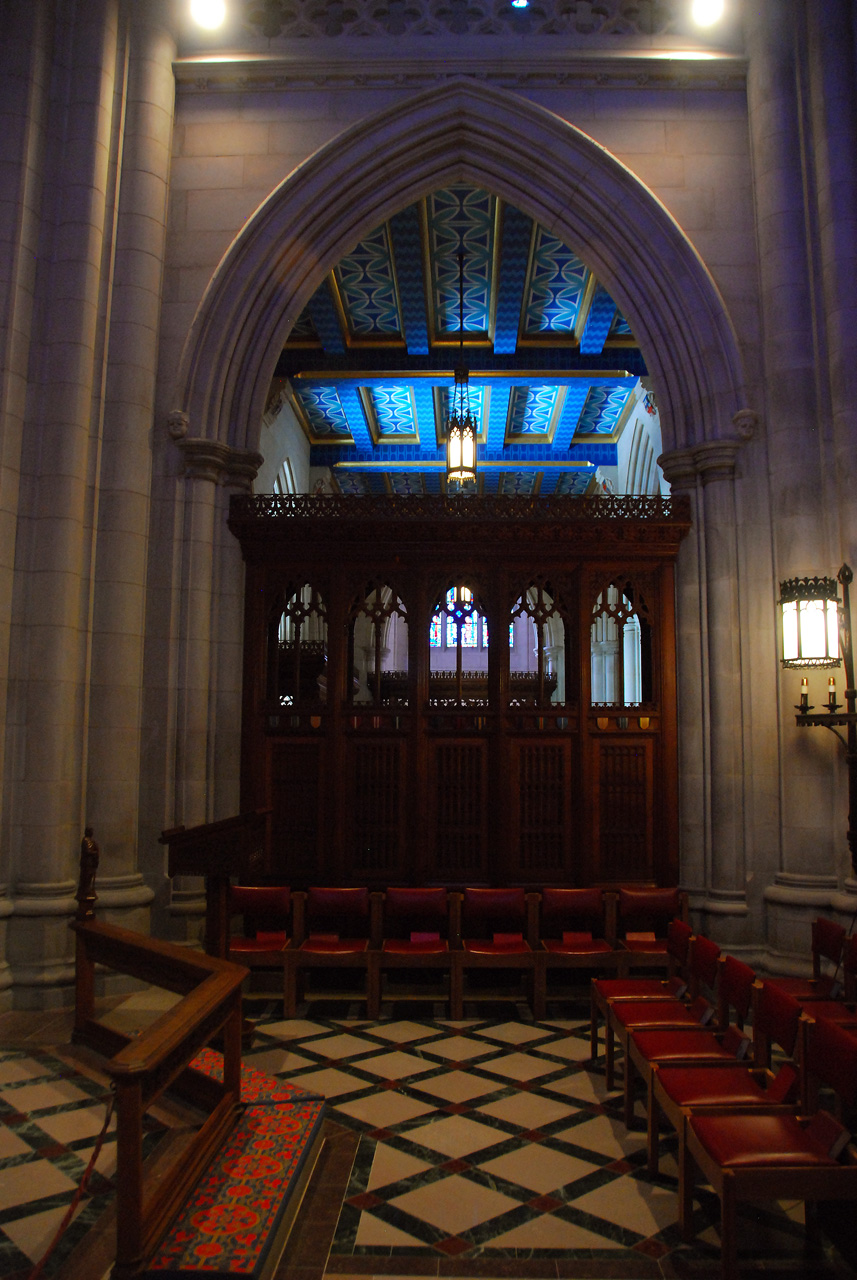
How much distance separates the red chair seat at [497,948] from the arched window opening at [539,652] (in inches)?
80.0

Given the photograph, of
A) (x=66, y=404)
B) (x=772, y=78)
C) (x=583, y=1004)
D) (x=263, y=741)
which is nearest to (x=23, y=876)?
(x=263, y=741)

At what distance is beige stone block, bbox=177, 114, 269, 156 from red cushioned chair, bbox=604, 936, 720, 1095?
7248 millimetres

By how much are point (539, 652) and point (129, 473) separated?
364 cm

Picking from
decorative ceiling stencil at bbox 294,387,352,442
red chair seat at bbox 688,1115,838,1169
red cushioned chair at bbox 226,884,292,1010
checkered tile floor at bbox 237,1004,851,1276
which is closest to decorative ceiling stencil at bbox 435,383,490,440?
decorative ceiling stencil at bbox 294,387,352,442

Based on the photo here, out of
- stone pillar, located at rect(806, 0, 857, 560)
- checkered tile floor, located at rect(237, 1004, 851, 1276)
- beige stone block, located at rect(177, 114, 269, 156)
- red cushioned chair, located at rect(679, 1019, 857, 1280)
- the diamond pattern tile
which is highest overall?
beige stone block, located at rect(177, 114, 269, 156)

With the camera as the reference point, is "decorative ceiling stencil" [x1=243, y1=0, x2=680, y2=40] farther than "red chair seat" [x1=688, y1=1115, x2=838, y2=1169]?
Yes

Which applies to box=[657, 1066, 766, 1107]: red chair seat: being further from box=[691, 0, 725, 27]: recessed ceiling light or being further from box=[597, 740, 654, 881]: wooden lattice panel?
box=[691, 0, 725, 27]: recessed ceiling light

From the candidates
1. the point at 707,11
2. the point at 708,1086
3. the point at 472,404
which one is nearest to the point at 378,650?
the point at 708,1086

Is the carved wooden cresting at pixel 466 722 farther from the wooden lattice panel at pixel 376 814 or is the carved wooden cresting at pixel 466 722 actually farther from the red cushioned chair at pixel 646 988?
the red cushioned chair at pixel 646 988

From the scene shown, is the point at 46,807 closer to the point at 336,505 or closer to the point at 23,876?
the point at 23,876

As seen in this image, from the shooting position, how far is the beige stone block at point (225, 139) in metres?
7.83

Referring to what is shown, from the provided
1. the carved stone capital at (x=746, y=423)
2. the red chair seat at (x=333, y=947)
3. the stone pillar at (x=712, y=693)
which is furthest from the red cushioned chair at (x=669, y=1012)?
the carved stone capital at (x=746, y=423)

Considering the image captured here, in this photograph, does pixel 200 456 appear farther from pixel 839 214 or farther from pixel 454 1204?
pixel 454 1204

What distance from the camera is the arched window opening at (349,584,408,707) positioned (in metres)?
7.45
